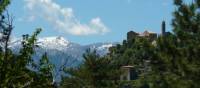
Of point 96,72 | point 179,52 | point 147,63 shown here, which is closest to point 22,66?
point 179,52

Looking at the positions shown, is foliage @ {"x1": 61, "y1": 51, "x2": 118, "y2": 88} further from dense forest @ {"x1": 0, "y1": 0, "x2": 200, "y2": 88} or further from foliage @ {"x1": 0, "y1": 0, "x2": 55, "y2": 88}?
foliage @ {"x1": 0, "y1": 0, "x2": 55, "y2": 88}

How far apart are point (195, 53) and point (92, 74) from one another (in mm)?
21790

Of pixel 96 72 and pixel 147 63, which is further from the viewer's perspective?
pixel 96 72

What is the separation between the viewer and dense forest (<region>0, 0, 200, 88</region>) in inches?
428

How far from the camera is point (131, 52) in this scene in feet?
374

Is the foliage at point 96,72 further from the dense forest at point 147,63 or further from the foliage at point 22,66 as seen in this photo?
the foliage at point 22,66

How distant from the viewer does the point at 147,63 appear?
1270 inches

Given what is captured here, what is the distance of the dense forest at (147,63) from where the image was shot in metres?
10.9

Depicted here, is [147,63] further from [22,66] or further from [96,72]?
[22,66]

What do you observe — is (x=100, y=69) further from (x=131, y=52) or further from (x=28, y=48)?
(x=131, y=52)

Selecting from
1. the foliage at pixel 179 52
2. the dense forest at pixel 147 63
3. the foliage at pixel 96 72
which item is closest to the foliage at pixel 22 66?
the dense forest at pixel 147 63

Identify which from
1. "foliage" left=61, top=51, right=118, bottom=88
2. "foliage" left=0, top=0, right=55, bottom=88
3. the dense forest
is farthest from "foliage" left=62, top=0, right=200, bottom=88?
"foliage" left=61, top=51, right=118, bottom=88

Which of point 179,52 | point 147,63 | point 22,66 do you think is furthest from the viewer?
point 147,63

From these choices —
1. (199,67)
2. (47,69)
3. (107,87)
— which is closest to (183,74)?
(199,67)
